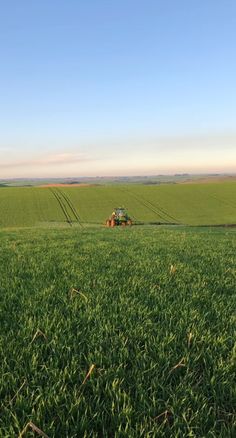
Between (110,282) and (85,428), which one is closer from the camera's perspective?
(85,428)

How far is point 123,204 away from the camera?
7188 cm

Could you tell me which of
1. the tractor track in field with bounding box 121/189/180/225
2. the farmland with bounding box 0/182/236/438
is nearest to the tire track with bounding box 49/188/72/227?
the tractor track in field with bounding box 121/189/180/225

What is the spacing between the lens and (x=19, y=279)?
527 centimetres

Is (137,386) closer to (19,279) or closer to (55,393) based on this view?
(55,393)

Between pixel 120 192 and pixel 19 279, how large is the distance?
81.4m

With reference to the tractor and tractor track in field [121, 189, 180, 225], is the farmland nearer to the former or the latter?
the tractor

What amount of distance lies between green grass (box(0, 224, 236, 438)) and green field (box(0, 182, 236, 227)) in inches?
1951

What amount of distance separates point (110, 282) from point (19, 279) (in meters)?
1.52

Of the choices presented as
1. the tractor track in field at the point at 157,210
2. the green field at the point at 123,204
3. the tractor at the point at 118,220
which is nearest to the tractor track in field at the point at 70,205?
the green field at the point at 123,204

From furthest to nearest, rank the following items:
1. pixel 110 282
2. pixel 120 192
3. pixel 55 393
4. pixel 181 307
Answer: pixel 120 192 < pixel 110 282 < pixel 181 307 < pixel 55 393

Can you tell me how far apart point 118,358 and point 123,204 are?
69371mm

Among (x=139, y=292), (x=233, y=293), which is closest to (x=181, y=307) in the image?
(x=139, y=292)

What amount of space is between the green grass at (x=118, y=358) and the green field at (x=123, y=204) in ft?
163

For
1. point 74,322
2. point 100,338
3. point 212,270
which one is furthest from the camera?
point 212,270
